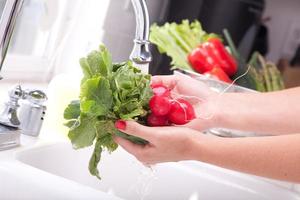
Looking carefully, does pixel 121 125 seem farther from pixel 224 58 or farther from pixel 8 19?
pixel 224 58

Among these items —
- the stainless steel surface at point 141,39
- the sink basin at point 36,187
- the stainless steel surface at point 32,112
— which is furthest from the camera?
the stainless steel surface at point 32,112

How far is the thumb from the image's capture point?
754 millimetres

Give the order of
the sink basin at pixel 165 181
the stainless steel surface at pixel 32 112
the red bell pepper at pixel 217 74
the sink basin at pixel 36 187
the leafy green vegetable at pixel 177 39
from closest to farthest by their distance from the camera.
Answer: the sink basin at pixel 36 187 → the stainless steel surface at pixel 32 112 → the sink basin at pixel 165 181 → the red bell pepper at pixel 217 74 → the leafy green vegetable at pixel 177 39

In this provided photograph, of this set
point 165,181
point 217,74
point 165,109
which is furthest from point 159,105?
point 217,74

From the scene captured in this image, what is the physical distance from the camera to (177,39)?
1499 mm

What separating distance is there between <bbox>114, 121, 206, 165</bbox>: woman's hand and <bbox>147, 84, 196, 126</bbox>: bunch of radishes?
5cm

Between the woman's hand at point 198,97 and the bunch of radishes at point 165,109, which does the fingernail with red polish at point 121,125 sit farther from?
the woman's hand at point 198,97

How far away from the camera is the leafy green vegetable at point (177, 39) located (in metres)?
1.49

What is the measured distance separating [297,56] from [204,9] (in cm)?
40

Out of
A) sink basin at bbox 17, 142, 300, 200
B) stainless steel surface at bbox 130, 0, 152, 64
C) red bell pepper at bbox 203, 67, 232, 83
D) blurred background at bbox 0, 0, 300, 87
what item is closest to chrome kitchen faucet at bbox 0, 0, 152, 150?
stainless steel surface at bbox 130, 0, 152, 64

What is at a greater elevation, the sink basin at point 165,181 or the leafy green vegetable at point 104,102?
the leafy green vegetable at point 104,102

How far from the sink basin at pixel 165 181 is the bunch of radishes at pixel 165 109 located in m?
0.23

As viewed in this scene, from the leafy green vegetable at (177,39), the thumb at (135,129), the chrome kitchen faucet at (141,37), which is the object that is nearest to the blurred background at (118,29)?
the leafy green vegetable at (177,39)

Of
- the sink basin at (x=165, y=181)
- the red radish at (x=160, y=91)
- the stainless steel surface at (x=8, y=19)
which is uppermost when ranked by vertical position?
the stainless steel surface at (x=8, y=19)
